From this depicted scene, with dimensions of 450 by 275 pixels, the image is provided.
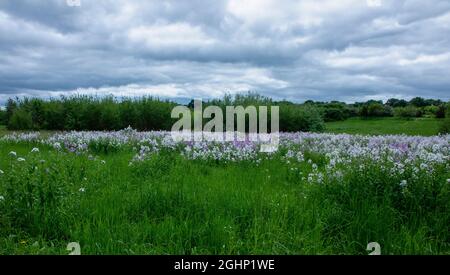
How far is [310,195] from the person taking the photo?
5.89m

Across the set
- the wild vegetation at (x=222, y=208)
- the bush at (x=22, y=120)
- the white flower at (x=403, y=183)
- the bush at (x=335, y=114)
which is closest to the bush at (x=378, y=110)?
the bush at (x=335, y=114)

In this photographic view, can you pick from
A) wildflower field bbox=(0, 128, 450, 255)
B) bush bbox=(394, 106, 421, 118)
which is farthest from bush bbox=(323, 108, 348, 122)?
wildflower field bbox=(0, 128, 450, 255)

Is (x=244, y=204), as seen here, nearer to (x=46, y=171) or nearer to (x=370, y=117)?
(x=46, y=171)

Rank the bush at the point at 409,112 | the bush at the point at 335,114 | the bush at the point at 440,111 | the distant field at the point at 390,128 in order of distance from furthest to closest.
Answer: the bush at the point at 335,114, the bush at the point at 409,112, the bush at the point at 440,111, the distant field at the point at 390,128

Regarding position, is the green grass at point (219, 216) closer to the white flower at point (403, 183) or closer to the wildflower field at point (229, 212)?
the wildflower field at point (229, 212)

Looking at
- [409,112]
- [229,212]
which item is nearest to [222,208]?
[229,212]

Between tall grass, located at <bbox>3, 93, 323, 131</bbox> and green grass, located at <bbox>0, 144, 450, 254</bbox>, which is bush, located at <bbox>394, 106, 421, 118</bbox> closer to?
tall grass, located at <bbox>3, 93, 323, 131</bbox>

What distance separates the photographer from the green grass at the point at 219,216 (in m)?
4.34

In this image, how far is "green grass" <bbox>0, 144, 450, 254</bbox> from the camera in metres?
4.34

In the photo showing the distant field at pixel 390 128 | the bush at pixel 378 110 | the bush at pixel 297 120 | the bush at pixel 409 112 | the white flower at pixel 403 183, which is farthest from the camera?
the bush at pixel 378 110

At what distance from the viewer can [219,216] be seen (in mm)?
4738

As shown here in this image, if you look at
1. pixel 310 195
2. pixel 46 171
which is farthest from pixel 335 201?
A: pixel 46 171

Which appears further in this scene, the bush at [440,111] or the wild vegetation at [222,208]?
the bush at [440,111]
